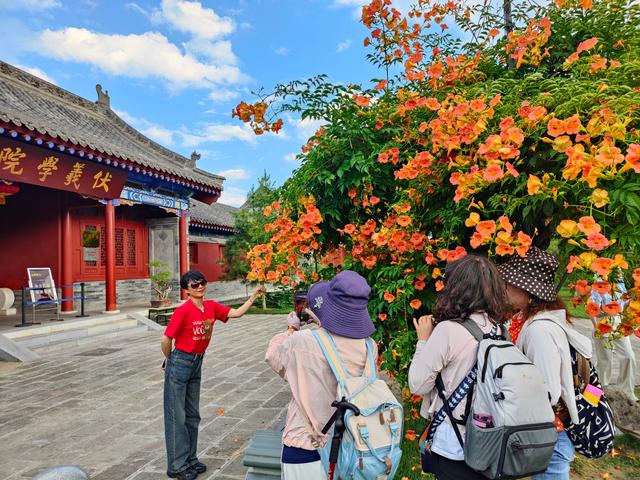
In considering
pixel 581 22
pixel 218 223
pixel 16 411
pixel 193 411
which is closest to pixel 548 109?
pixel 581 22

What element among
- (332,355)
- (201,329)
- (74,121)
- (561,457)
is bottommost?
(561,457)

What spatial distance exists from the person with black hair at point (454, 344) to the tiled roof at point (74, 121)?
7.56m

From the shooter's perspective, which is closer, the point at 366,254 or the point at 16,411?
the point at 366,254

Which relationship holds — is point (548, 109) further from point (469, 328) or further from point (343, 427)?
point (343, 427)

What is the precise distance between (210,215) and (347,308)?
19.2 meters

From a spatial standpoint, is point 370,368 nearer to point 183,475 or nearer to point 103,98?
point 183,475

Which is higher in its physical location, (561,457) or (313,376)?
(313,376)

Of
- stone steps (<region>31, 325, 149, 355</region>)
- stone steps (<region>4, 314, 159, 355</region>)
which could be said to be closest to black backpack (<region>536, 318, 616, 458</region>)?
stone steps (<region>4, 314, 159, 355</region>)

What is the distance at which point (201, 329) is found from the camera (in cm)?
325

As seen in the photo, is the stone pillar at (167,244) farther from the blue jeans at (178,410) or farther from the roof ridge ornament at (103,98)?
the blue jeans at (178,410)

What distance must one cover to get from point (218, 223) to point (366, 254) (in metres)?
16.3

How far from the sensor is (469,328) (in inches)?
65.6

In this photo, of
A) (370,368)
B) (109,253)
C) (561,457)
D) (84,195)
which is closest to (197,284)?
(370,368)

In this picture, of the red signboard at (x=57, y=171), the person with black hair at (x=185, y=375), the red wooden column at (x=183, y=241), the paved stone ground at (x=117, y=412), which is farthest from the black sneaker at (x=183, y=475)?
the red wooden column at (x=183, y=241)
